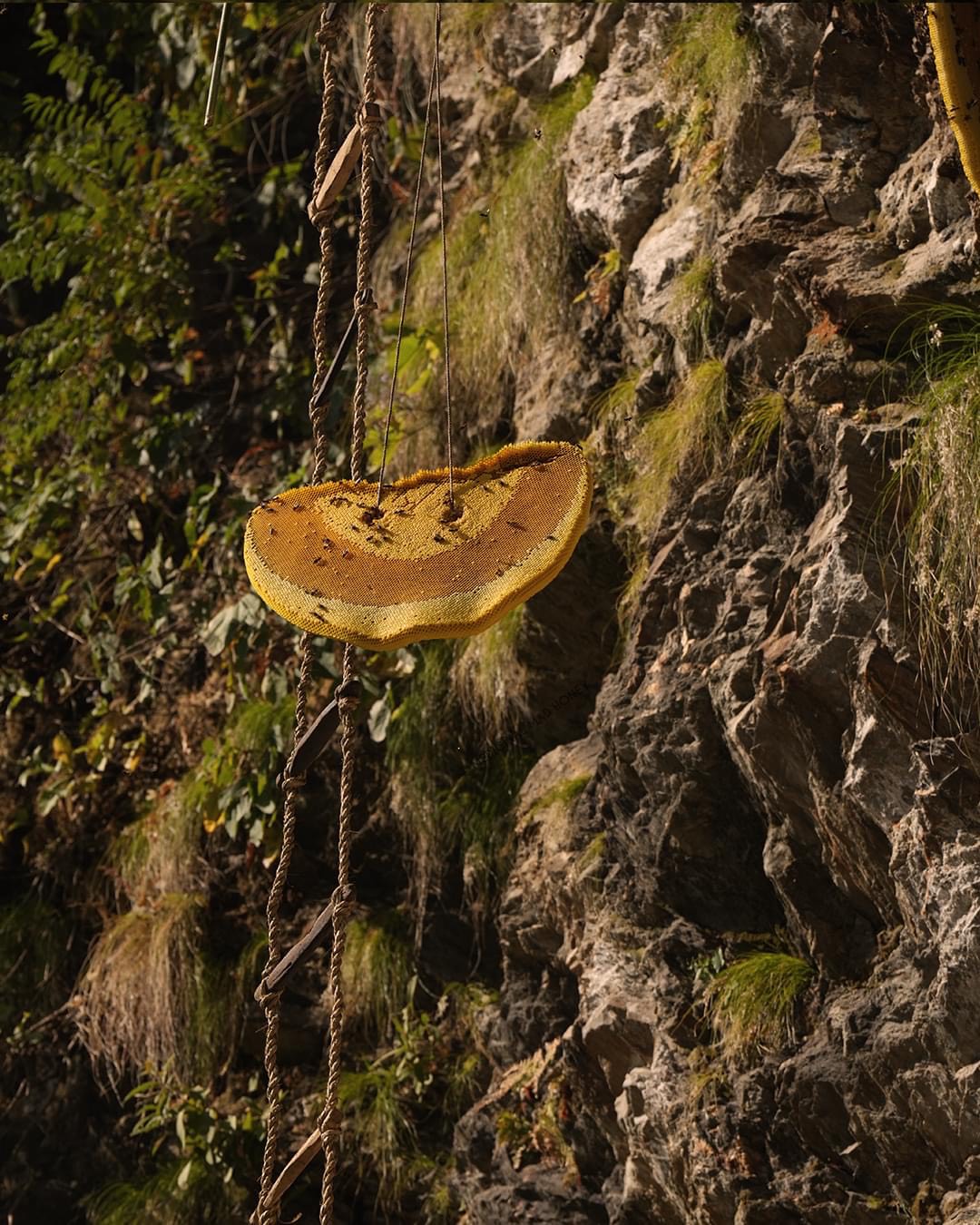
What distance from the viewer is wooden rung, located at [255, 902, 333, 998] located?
7.59ft

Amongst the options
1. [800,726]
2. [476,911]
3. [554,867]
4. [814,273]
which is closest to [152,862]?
[476,911]

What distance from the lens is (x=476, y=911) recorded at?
12.0 ft

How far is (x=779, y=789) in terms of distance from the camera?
2666 millimetres

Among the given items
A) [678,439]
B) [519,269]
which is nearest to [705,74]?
[519,269]

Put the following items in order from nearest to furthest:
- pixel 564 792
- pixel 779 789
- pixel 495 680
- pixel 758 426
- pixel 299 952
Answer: pixel 299 952 → pixel 779 789 → pixel 758 426 → pixel 564 792 → pixel 495 680

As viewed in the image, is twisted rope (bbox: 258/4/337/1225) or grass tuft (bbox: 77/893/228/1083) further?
grass tuft (bbox: 77/893/228/1083)

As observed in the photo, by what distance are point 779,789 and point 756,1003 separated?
41 centimetres

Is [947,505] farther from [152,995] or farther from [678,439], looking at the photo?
[152,995]

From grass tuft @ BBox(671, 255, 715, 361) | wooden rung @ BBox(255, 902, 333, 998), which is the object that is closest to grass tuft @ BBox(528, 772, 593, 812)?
grass tuft @ BBox(671, 255, 715, 361)

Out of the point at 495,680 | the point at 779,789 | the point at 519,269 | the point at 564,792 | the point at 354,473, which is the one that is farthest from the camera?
the point at 519,269

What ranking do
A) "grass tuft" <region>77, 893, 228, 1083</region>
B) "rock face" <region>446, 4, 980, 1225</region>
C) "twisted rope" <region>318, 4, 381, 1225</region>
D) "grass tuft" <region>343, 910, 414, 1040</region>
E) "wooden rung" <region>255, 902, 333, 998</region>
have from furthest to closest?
1. "grass tuft" <region>77, 893, 228, 1083</region>
2. "grass tuft" <region>343, 910, 414, 1040</region>
3. "rock face" <region>446, 4, 980, 1225</region>
4. "wooden rung" <region>255, 902, 333, 998</region>
5. "twisted rope" <region>318, 4, 381, 1225</region>

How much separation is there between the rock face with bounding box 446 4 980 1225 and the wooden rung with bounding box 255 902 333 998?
86cm

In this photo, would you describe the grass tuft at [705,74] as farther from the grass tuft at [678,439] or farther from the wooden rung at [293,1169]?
the wooden rung at [293,1169]

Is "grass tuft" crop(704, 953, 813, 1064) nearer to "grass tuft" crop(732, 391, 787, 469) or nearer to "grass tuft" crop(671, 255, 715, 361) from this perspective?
"grass tuft" crop(732, 391, 787, 469)
